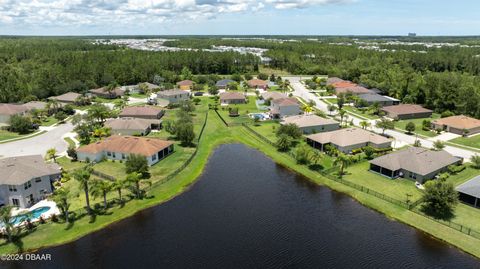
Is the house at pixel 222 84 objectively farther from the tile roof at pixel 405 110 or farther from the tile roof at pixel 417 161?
the tile roof at pixel 417 161

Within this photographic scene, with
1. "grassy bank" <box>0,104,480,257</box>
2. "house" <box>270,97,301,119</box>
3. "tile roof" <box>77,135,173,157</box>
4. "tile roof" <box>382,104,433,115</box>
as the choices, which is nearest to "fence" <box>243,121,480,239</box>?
"grassy bank" <box>0,104,480,257</box>

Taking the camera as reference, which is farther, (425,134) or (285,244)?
(425,134)

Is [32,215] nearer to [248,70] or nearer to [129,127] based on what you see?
[129,127]

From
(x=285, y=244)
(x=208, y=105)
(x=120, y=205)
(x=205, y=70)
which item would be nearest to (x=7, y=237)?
(x=120, y=205)

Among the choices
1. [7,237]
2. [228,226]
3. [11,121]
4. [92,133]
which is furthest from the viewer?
[11,121]

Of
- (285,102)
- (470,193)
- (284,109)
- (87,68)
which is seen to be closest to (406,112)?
(285,102)

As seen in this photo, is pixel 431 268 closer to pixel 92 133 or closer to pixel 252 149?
pixel 252 149

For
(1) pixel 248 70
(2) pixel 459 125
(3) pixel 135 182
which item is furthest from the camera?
(1) pixel 248 70

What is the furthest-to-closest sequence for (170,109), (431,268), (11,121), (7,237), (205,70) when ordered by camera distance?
(205,70)
(170,109)
(11,121)
(7,237)
(431,268)
